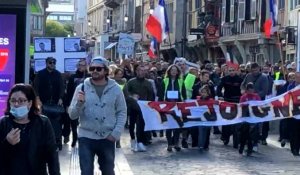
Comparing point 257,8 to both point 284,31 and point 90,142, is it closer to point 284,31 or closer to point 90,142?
point 284,31

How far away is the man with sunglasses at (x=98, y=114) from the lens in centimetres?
945

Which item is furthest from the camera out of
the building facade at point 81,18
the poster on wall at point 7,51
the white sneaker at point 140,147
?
the building facade at point 81,18

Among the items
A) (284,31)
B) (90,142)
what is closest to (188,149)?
(90,142)

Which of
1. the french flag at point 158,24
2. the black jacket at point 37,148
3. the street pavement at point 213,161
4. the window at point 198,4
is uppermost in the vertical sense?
the window at point 198,4

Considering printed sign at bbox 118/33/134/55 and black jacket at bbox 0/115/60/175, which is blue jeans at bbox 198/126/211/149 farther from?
printed sign at bbox 118/33/134/55

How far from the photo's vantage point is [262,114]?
58.0 ft

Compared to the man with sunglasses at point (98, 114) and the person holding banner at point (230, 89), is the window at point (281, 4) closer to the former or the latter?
the person holding banner at point (230, 89)

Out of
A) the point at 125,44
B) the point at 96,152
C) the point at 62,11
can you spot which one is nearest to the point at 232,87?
the point at 96,152

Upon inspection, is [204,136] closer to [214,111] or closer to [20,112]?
[214,111]

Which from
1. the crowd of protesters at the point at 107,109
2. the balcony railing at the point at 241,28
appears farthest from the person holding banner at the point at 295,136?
the balcony railing at the point at 241,28

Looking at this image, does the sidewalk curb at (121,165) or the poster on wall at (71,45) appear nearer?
the sidewalk curb at (121,165)

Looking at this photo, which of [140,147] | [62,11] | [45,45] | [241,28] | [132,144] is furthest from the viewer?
[62,11]

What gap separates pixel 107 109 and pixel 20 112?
3040 millimetres

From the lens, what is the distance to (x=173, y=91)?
56.9 ft
